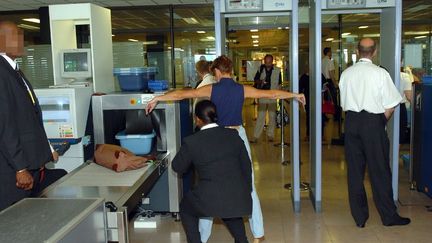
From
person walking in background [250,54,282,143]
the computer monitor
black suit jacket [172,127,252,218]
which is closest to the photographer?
black suit jacket [172,127,252,218]

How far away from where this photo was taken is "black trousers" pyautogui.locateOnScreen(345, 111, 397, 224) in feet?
12.1

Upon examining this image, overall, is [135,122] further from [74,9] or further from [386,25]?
[386,25]

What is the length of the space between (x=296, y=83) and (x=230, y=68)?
103 centimetres

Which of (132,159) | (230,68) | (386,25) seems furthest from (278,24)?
(132,159)

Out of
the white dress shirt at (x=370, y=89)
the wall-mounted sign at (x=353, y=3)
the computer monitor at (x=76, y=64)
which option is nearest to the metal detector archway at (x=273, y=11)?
the wall-mounted sign at (x=353, y=3)

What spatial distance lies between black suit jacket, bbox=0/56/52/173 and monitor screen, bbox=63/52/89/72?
5.03 ft

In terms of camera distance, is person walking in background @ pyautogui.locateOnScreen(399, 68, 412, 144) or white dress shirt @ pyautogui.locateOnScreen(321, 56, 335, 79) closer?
person walking in background @ pyautogui.locateOnScreen(399, 68, 412, 144)

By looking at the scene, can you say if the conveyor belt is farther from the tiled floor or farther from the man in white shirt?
the man in white shirt

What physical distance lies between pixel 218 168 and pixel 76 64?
217 cm

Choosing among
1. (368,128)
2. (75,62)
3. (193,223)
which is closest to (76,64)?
(75,62)

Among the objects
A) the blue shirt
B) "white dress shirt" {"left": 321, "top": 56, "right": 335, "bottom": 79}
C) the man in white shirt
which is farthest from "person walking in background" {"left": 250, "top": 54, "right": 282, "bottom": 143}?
the blue shirt

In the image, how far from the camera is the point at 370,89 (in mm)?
3617

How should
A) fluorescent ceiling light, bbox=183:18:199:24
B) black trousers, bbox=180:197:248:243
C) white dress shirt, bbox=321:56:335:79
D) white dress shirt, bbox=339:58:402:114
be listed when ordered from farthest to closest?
fluorescent ceiling light, bbox=183:18:199:24, white dress shirt, bbox=321:56:335:79, white dress shirt, bbox=339:58:402:114, black trousers, bbox=180:197:248:243

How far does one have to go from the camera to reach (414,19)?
29.6 feet
